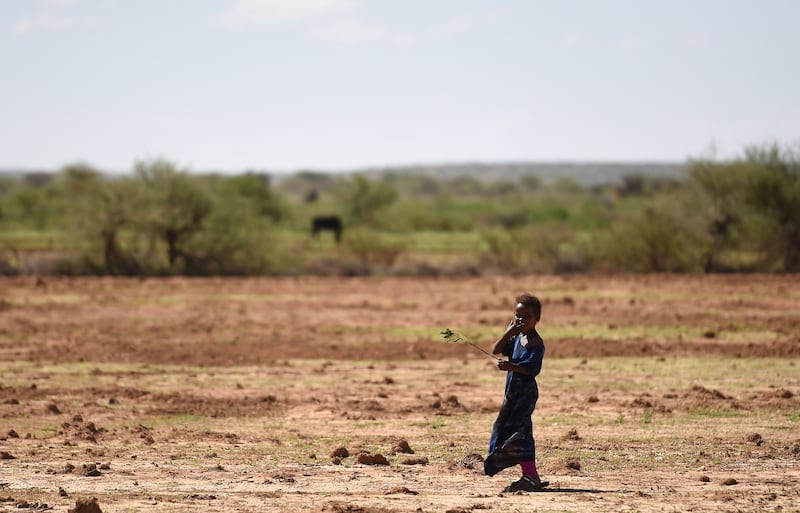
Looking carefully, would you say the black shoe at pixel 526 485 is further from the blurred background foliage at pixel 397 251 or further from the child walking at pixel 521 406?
the blurred background foliage at pixel 397 251

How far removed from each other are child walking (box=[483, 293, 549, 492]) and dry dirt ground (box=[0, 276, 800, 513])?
254mm

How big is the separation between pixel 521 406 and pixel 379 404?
16.6ft

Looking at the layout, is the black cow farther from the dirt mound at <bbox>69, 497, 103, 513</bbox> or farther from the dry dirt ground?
the dirt mound at <bbox>69, 497, 103, 513</bbox>

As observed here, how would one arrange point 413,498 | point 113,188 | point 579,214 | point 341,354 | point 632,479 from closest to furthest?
point 413,498 < point 632,479 < point 341,354 < point 113,188 < point 579,214

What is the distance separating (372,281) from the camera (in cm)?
3231

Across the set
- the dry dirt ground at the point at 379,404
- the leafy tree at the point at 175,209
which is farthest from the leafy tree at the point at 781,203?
the leafy tree at the point at 175,209

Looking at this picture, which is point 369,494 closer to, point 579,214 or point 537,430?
point 537,430

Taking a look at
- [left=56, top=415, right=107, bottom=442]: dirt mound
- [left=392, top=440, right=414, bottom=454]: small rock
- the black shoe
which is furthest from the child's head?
[left=56, top=415, right=107, bottom=442]: dirt mound

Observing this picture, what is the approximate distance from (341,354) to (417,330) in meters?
3.42

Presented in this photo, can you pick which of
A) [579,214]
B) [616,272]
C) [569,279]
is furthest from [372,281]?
[579,214]

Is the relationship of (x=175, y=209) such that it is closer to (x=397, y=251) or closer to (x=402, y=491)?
(x=397, y=251)

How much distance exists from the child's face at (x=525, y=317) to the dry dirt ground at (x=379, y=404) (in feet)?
4.40

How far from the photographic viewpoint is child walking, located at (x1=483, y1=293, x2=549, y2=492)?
8562 millimetres

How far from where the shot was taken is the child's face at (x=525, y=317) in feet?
28.0
